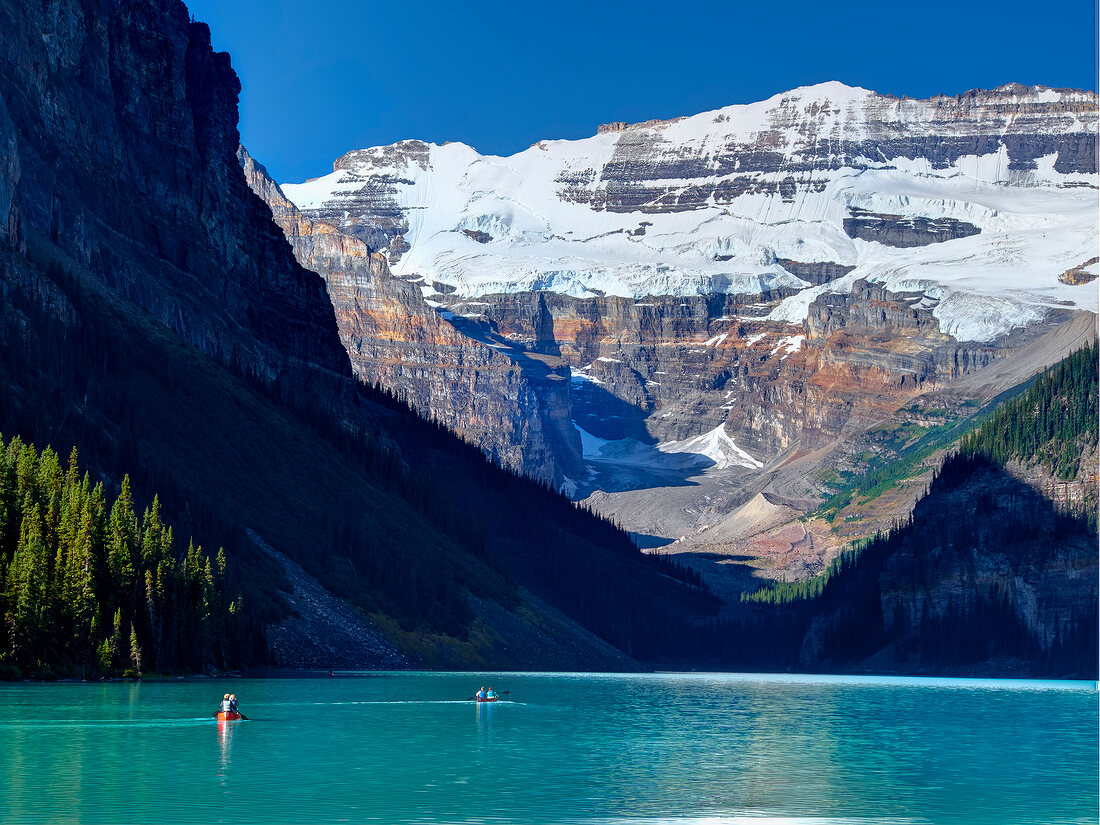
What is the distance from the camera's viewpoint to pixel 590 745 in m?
99.8

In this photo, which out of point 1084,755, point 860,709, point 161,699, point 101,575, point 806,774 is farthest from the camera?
point 860,709

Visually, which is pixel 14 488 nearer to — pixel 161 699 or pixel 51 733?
pixel 161 699

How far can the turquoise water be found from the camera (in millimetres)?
69688

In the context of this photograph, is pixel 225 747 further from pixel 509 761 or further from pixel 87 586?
pixel 87 586

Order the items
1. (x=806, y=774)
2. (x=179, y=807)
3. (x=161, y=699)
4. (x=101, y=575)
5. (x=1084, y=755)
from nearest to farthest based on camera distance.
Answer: (x=179, y=807) < (x=806, y=774) < (x=1084, y=755) < (x=161, y=699) < (x=101, y=575)

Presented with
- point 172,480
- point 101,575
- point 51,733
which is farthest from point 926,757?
point 172,480

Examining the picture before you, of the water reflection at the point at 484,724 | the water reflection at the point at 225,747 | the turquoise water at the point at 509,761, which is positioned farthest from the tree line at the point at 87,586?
the water reflection at the point at 225,747

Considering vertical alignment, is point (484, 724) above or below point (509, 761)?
above

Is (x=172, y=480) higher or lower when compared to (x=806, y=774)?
higher

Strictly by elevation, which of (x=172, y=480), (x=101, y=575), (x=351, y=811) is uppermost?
(x=172, y=480)

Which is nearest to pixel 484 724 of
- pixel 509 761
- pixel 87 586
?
pixel 509 761

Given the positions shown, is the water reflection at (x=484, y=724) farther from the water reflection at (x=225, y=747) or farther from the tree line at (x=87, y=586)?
the tree line at (x=87, y=586)

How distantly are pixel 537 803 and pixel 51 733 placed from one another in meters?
33.5

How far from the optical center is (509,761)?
290 ft
